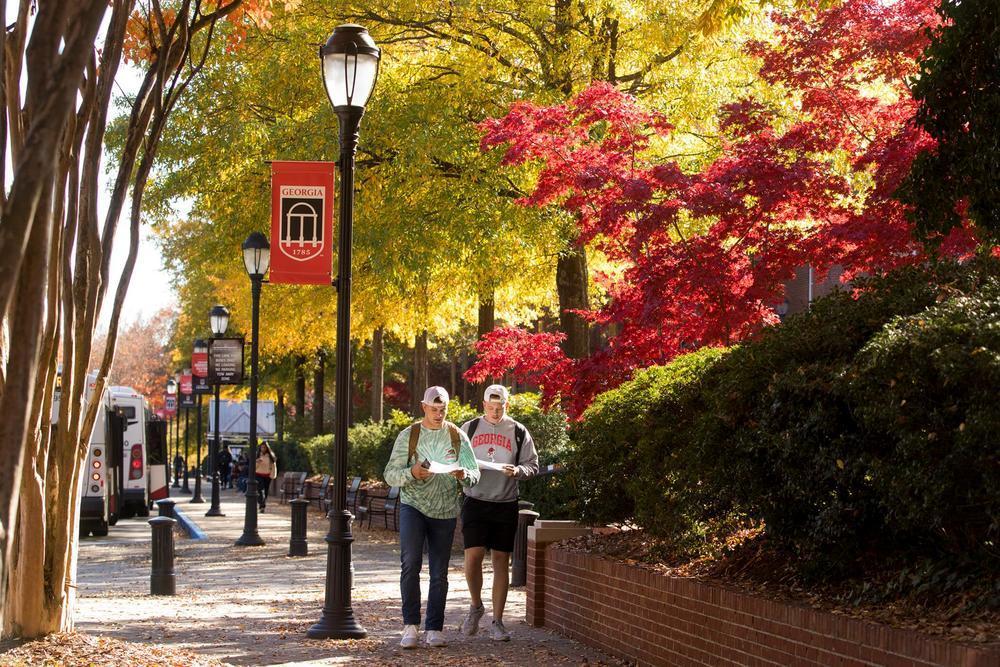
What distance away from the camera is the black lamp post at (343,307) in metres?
10.9

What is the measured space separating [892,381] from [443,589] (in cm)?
496

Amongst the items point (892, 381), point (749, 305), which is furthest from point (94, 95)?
point (749, 305)

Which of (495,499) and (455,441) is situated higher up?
(455,441)

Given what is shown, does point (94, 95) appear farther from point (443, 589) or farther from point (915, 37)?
point (915, 37)

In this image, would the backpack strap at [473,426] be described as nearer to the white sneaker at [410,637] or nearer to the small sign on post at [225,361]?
the white sneaker at [410,637]

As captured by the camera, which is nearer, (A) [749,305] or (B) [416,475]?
(B) [416,475]

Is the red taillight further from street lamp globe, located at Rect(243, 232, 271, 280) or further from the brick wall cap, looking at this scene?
the brick wall cap

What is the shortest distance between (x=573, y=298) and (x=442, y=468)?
457 inches

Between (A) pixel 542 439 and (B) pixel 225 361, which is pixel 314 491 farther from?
(A) pixel 542 439

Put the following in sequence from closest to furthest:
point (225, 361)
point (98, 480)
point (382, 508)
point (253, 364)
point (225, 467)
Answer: point (253, 364) → point (98, 480) → point (382, 508) → point (225, 361) → point (225, 467)

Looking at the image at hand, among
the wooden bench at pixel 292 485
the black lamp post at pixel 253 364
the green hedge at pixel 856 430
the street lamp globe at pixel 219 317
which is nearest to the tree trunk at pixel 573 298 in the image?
the black lamp post at pixel 253 364

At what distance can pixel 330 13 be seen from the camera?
22500mm

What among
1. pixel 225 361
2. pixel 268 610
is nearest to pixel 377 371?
pixel 225 361

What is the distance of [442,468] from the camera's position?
10398mm
